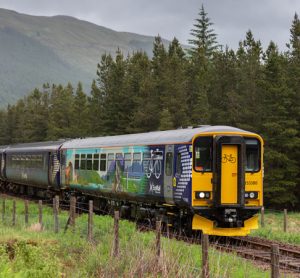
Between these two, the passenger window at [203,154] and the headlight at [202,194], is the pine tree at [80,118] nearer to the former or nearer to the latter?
the passenger window at [203,154]

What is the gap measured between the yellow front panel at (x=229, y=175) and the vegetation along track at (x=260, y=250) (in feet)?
3.91

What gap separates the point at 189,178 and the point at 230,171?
110cm

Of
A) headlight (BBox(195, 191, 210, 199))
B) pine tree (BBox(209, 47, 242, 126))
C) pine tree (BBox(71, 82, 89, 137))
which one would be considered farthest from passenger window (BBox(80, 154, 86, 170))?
pine tree (BBox(71, 82, 89, 137))

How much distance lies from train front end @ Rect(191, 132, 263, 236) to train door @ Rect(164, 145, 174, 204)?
1.09m

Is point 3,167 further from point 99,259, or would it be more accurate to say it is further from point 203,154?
point 99,259

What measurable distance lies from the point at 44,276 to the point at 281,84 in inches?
1174

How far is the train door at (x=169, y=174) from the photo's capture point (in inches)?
640

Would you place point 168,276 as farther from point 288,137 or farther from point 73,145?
point 288,137

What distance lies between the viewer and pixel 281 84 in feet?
120

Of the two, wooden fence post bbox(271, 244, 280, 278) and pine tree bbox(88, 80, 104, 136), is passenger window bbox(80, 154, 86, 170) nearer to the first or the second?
wooden fence post bbox(271, 244, 280, 278)

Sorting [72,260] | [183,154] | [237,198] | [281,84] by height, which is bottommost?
[72,260]

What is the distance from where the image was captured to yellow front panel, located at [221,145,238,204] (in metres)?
15.3

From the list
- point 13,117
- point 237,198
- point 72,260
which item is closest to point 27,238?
point 72,260

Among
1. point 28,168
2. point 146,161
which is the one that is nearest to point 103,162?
point 146,161
